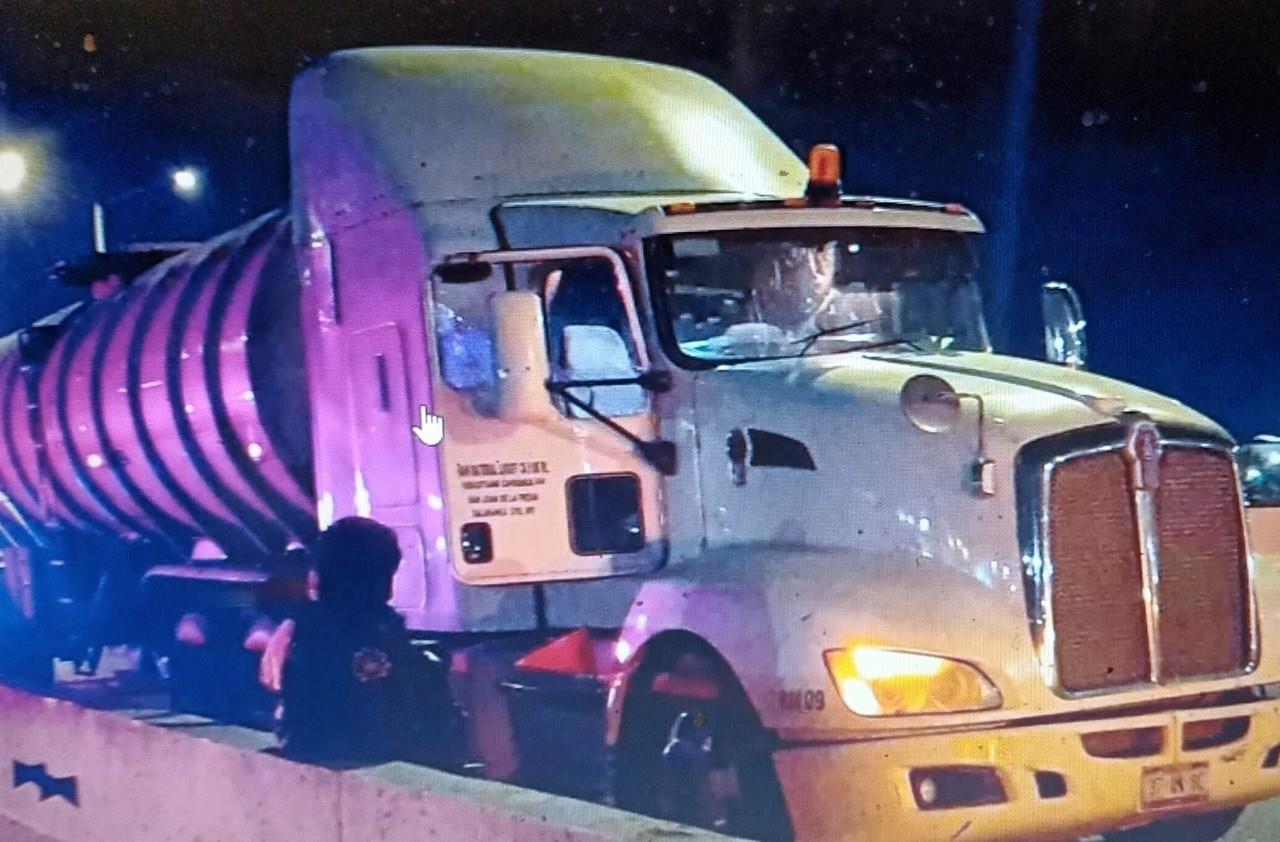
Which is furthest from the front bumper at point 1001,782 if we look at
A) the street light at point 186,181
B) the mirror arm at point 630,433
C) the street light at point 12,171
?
the street light at point 12,171

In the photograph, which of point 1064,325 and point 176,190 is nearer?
point 1064,325

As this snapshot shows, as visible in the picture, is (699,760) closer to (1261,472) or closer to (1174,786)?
(1174,786)

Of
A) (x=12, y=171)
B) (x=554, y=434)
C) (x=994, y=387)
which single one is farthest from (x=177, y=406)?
(x=994, y=387)

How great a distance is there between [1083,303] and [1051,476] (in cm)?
159

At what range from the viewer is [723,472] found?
188 inches

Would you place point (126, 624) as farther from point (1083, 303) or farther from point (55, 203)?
point (1083, 303)

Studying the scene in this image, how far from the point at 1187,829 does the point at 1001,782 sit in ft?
2.35

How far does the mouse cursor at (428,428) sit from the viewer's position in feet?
17.1

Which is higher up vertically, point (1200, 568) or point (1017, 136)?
point (1017, 136)

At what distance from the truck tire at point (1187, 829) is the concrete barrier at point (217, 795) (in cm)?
141

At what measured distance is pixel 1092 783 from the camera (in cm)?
406

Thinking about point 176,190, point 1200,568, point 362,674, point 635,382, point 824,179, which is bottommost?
point 362,674

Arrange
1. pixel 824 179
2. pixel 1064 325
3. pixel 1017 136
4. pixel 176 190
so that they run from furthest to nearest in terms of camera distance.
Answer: pixel 176 190 < pixel 1017 136 < pixel 1064 325 < pixel 824 179

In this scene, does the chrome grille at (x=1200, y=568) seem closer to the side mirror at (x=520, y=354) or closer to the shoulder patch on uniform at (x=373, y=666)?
the side mirror at (x=520, y=354)
